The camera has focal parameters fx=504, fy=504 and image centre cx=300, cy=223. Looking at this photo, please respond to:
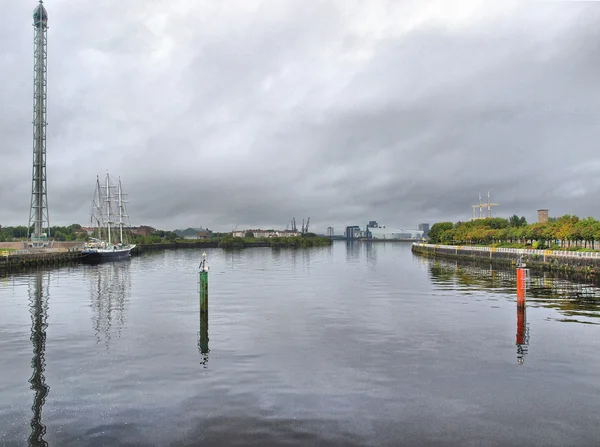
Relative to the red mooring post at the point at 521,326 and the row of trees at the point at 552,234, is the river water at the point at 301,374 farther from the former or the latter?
the row of trees at the point at 552,234

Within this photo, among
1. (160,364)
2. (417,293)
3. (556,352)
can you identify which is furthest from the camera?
(417,293)

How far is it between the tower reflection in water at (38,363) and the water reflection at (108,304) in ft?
9.88

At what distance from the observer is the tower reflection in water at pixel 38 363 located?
14.9 m

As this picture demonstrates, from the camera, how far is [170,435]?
14.5 metres

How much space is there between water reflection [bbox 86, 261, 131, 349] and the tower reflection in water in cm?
301

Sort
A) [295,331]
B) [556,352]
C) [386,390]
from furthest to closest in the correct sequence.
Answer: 1. [295,331]
2. [556,352]
3. [386,390]

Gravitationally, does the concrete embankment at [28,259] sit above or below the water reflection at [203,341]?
above

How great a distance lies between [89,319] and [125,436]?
22436 mm

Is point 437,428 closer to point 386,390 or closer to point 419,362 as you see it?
point 386,390

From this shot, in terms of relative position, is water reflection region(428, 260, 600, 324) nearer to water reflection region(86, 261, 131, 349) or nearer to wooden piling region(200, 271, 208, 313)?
wooden piling region(200, 271, 208, 313)

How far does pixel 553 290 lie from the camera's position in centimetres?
5041

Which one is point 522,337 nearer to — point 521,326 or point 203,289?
point 521,326

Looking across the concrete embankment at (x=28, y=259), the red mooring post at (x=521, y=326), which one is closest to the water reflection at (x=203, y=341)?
the red mooring post at (x=521, y=326)

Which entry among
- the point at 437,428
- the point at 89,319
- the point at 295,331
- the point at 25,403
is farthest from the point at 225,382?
the point at 89,319
